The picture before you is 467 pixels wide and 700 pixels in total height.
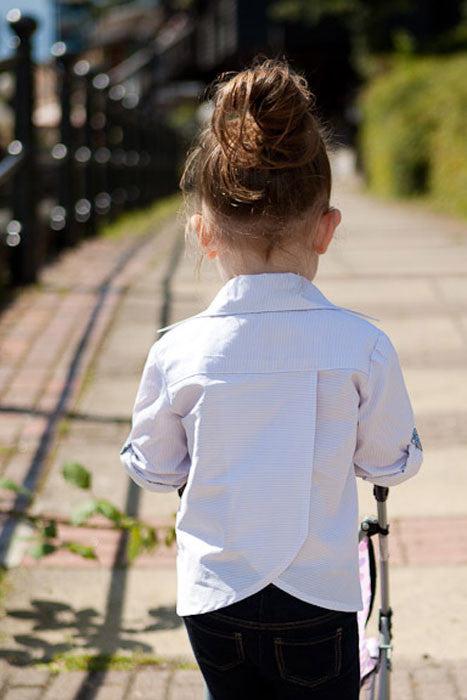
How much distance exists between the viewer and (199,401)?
1529 millimetres

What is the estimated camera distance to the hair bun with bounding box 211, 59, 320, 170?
1.47 metres

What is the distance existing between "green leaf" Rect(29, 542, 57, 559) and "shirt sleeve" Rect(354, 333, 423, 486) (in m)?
1.51

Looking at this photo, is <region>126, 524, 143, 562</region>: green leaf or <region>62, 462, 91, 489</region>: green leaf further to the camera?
<region>126, 524, 143, 562</region>: green leaf

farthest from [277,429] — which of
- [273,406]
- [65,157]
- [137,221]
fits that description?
[137,221]

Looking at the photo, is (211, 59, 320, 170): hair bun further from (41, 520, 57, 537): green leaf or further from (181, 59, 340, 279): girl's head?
(41, 520, 57, 537): green leaf

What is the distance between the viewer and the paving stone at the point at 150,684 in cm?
243

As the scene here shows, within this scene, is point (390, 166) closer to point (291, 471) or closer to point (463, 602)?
point (463, 602)

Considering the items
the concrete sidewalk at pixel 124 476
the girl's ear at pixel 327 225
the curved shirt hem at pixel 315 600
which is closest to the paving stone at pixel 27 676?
the concrete sidewalk at pixel 124 476

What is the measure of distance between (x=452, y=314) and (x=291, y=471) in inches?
182

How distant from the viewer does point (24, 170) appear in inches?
254

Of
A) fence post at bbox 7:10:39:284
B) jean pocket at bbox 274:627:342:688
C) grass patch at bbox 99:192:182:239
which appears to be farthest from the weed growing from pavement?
grass patch at bbox 99:192:182:239

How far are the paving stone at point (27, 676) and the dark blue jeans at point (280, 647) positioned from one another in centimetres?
99

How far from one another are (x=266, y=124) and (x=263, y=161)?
6cm

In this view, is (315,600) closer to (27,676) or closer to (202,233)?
(202,233)
